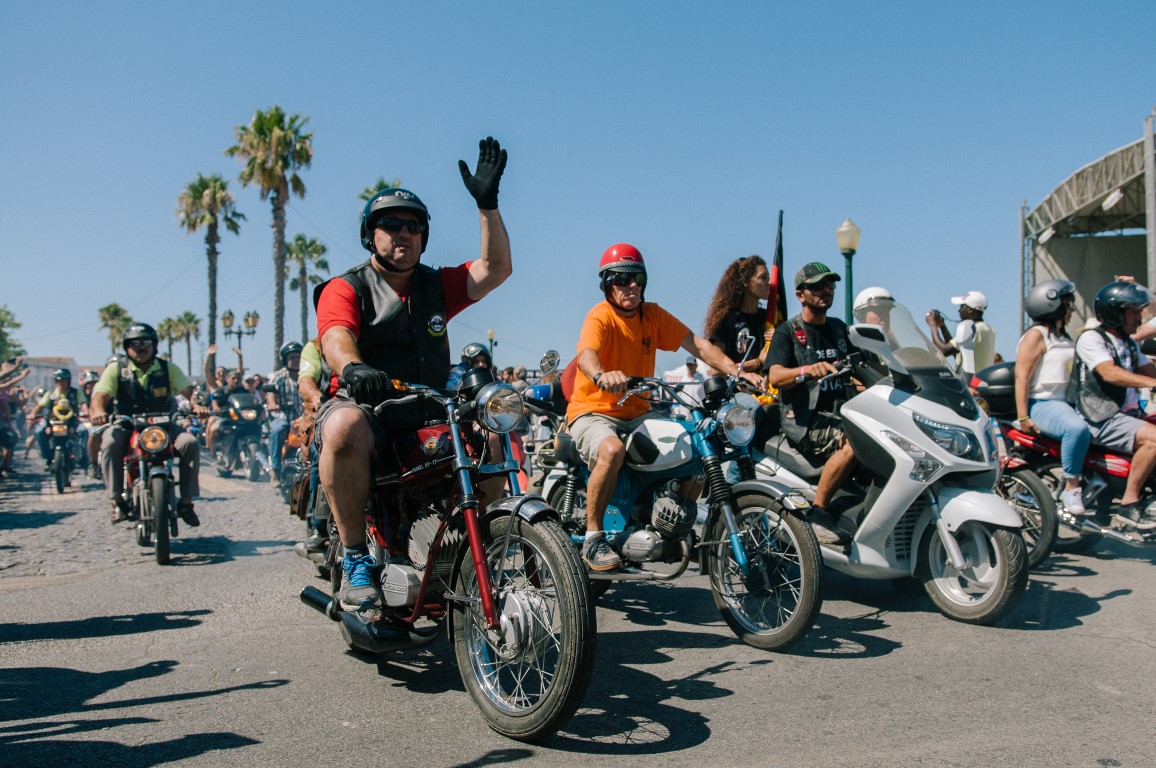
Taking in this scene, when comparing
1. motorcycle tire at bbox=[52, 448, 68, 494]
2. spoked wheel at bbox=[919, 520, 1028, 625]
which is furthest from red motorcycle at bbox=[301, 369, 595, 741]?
motorcycle tire at bbox=[52, 448, 68, 494]

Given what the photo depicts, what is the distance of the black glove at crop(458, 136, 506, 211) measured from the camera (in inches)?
157

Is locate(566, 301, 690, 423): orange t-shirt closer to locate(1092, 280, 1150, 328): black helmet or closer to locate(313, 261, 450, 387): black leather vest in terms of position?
locate(313, 261, 450, 387): black leather vest

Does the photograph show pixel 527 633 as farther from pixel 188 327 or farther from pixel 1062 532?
pixel 188 327

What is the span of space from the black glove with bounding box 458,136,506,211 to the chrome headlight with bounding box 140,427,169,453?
17.0ft

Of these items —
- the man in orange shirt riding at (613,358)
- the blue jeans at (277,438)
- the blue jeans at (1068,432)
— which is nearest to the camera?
the man in orange shirt riding at (613,358)

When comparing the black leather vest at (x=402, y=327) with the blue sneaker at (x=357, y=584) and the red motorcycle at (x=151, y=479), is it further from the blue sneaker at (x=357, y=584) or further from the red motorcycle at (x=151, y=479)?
the red motorcycle at (x=151, y=479)

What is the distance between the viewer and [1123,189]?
81.7ft

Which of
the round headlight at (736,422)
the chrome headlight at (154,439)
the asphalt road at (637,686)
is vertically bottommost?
the asphalt road at (637,686)

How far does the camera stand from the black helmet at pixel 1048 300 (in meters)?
6.87

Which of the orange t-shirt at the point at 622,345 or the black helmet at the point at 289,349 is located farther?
A: the black helmet at the point at 289,349

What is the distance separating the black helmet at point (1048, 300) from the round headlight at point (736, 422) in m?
3.39

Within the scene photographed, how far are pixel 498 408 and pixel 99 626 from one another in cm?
332

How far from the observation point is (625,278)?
5.46 m

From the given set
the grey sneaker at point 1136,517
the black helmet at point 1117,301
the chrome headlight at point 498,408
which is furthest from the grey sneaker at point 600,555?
the black helmet at point 1117,301
